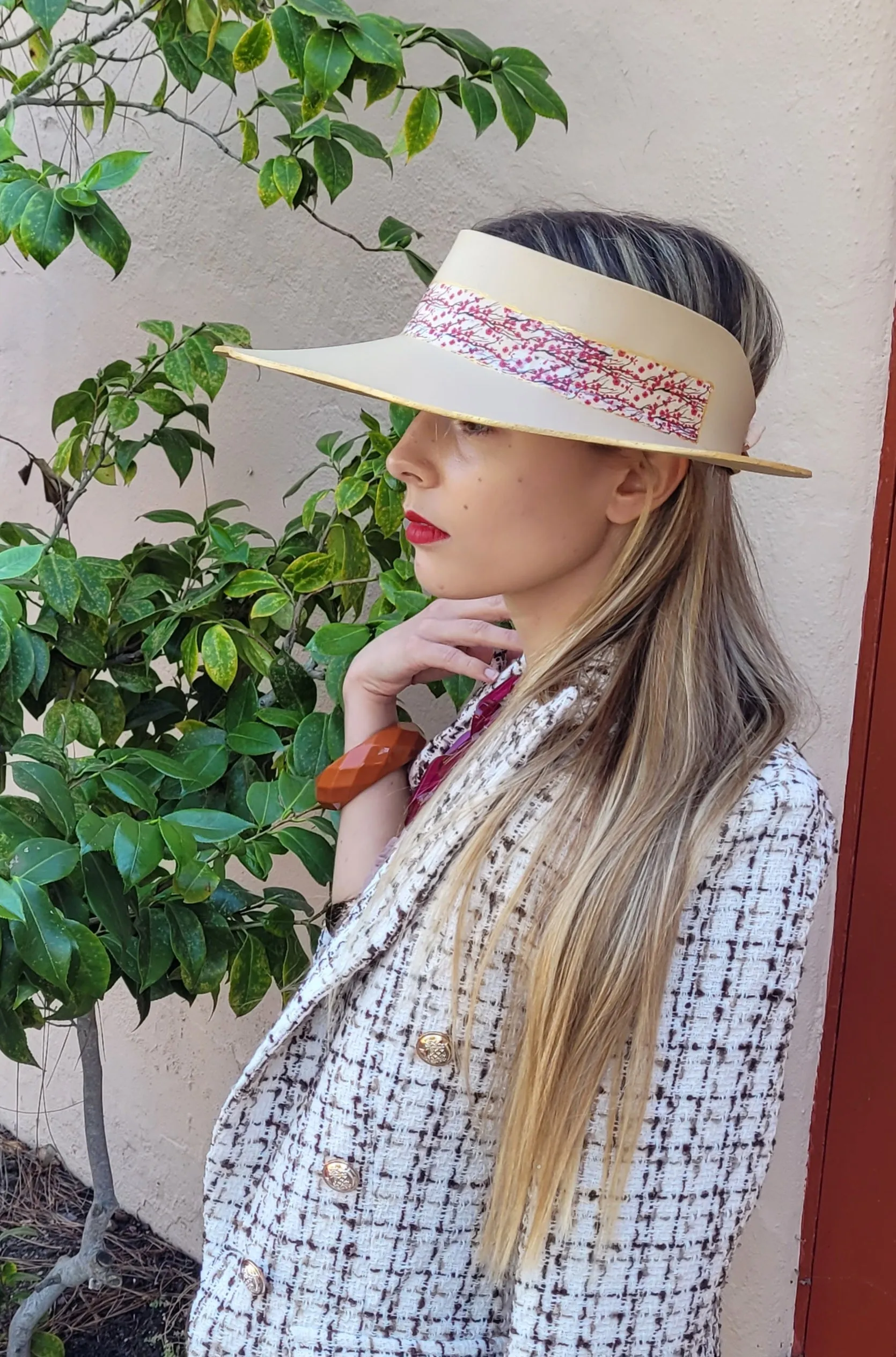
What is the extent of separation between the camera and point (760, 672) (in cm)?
95

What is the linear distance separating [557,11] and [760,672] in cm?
113

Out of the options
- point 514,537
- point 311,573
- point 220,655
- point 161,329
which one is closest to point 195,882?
point 220,655

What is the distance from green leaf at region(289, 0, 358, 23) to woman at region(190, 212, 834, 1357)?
0.37 meters

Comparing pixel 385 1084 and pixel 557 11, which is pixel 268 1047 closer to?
pixel 385 1084

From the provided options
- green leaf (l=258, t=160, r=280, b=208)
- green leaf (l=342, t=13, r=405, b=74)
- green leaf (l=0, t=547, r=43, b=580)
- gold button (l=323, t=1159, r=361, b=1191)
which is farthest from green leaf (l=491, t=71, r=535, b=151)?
gold button (l=323, t=1159, r=361, b=1191)

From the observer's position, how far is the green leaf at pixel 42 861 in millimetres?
1004

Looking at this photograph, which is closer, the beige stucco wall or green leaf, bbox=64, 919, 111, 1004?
green leaf, bbox=64, 919, 111, 1004

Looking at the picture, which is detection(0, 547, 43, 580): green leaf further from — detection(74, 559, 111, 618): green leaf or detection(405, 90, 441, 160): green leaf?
detection(405, 90, 441, 160): green leaf

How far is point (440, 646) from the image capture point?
117cm

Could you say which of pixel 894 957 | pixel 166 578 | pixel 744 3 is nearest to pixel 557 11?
pixel 744 3

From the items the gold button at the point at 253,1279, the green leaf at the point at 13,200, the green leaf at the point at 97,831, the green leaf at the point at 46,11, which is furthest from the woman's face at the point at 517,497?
the green leaf at the point at 46,11

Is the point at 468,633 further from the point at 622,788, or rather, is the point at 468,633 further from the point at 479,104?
the point at 479,104

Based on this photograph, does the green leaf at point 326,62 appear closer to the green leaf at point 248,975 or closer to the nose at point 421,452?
the nose at point 421,452

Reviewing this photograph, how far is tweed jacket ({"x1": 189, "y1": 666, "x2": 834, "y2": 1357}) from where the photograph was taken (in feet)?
2.68
